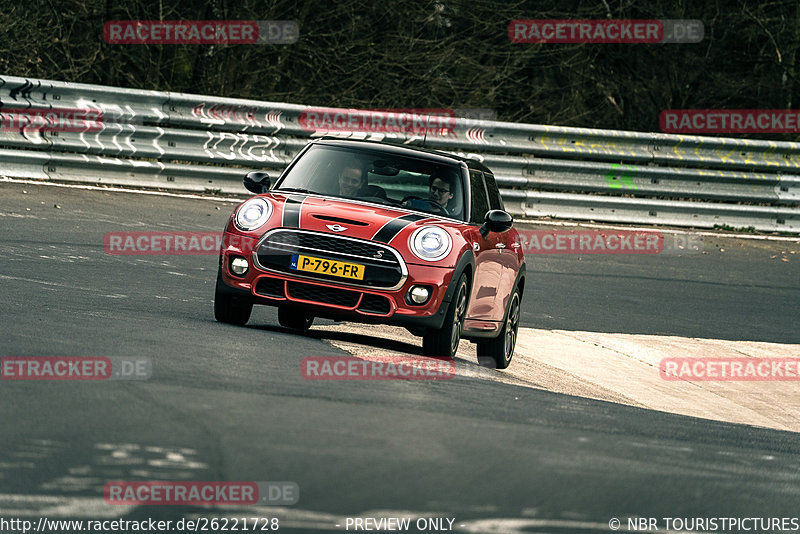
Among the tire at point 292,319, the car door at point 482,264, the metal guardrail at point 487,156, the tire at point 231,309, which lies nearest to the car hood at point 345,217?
the car door at point 482,264

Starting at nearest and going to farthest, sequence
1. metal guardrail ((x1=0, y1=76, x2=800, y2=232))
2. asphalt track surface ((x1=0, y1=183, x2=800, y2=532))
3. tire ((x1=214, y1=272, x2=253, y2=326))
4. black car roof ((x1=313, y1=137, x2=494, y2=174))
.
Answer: asphalt track surface ((x1=0, y1=183, x2=800, y2=532)) → tire ((x1=214, y1=272, x2=253, y2=326)) → black car roof ((x1=313, y1=137, x2=494, y2=174)) → metal guardrail ((x1=0, y1=76, x2=800, y2=232))

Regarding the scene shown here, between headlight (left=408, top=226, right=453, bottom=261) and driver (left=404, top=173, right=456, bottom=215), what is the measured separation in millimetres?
596

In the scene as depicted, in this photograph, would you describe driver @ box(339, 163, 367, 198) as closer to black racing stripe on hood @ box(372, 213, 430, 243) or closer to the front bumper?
black racing stripe on hood @ box(372, 213, 430, 243)

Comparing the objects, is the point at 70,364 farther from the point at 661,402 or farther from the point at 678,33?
the point at 678,33

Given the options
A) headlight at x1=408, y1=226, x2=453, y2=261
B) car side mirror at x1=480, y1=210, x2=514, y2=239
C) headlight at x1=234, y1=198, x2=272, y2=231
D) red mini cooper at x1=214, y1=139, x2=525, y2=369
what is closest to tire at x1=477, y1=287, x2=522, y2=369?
red mini cooper at x1=214, y1=139, x2=525, y2=369

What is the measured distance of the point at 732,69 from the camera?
2662 cm

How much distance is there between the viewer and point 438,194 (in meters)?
9.61

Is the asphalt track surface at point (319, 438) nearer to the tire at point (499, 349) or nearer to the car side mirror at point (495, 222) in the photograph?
the tire at point (499, 349)

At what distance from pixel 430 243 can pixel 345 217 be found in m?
0.57

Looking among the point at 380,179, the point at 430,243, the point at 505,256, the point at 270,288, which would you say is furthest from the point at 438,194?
the point at 270,288

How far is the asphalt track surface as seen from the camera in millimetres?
4703

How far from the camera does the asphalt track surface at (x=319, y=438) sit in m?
4.70

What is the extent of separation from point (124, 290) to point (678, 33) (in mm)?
17094

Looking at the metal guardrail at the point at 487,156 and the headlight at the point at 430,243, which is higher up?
the metal guardrail at the point at 487,156
